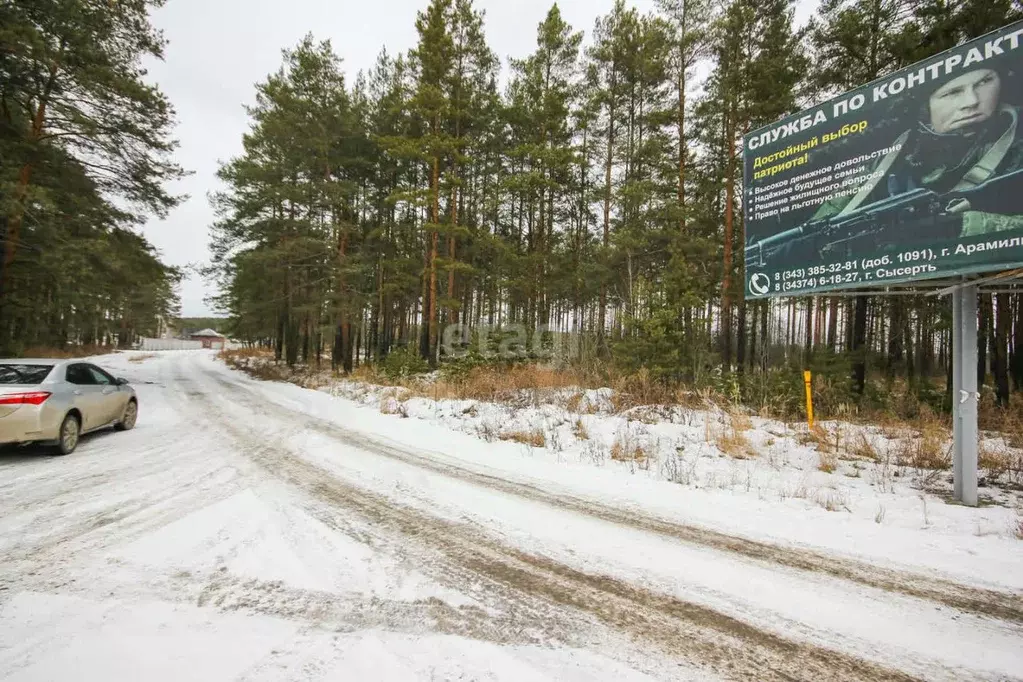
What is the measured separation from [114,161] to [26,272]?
5.61 m

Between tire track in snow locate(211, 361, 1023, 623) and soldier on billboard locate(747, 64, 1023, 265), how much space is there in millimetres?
3738

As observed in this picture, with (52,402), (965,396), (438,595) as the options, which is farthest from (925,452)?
(52,402)

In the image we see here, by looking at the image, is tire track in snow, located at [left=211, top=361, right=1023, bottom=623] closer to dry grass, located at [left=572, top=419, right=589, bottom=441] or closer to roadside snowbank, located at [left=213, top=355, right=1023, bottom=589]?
roadside snowbank, located at [left=213, top=355, right=1023, bottom=589]

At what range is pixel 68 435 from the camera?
655 cm

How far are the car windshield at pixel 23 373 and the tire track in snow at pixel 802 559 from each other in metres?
6.43

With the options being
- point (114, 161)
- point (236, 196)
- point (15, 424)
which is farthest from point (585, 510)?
point (236, 196)

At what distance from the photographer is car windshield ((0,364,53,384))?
6.32 m

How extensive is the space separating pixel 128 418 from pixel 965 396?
13476mm

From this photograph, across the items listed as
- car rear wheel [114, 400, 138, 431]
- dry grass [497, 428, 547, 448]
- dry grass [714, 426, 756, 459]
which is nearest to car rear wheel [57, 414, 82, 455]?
car rear wheel [114, 400, 138, 431]

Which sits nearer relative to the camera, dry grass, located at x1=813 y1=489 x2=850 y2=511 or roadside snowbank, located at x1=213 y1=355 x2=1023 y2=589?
roadside snowbank, located at x1=213 y1=355 x2=1023 y2=589

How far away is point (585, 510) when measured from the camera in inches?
175

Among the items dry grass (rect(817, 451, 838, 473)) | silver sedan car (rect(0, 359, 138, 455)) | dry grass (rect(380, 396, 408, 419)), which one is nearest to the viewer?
dry grass (rect(817, 451, 838, 473))

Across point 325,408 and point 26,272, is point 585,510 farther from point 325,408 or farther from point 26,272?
point 26,272

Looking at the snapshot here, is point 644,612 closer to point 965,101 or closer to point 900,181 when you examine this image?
point 900,181
